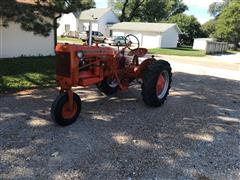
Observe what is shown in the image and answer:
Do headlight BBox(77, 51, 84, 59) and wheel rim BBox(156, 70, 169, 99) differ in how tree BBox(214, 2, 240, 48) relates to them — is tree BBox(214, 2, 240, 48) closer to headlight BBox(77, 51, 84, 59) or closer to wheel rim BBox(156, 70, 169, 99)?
wheel rim BBox(156, 70, 169, 99)

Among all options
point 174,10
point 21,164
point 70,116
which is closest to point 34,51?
point 70,116

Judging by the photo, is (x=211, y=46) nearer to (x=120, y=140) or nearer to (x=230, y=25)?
(x=230, y=25)

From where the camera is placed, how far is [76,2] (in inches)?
473

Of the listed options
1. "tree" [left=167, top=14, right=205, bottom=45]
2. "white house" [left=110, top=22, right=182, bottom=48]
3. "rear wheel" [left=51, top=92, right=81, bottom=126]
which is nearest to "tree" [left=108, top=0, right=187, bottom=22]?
"tree" [left=167, top=14, right=205, bottom=45]

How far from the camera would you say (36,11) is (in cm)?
1040

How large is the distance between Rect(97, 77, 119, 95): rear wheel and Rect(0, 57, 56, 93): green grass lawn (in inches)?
71.9

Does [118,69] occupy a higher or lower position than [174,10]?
lower

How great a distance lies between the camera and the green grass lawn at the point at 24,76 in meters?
7.96

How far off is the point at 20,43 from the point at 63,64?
965 cm

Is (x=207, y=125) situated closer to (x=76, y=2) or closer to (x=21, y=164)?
(x=21, y=164)

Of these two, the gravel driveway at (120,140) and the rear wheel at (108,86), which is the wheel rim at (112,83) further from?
the gravel driveway at (120,140)

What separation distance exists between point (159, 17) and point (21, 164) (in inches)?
2001

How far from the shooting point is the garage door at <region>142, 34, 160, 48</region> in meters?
36.2

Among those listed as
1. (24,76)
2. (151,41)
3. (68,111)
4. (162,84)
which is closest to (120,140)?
(68,111)
